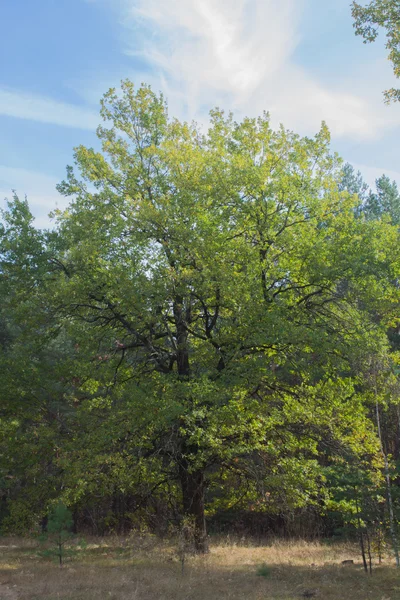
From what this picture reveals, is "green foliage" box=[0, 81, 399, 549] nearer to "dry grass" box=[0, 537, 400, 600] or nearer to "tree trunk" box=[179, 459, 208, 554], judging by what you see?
"tree trunk" box=[179, 459, 208, 554]

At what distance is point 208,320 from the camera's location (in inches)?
568

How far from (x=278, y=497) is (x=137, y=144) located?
11.3 metres

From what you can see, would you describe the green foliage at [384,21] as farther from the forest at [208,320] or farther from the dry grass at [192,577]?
the dry grass at [192,577]

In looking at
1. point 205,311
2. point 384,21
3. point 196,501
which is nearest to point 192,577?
point 196,501

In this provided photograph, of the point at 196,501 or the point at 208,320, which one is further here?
the point at 208,320

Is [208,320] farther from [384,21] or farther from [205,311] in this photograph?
[384,21]

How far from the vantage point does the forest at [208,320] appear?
1146cm

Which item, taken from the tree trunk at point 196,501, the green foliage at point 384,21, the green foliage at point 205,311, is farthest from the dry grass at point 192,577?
the green foliage at point 384,21

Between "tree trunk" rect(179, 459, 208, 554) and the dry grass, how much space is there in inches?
17.1

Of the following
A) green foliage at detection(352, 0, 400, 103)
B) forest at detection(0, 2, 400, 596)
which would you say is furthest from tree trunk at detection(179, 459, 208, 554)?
green foliage at detection(352, 0, 400, 103)

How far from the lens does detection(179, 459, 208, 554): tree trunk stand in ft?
42.7

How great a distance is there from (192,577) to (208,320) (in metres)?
6.85

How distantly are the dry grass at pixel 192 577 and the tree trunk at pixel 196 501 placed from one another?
1.42ft

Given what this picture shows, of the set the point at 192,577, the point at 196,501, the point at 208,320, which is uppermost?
the point at 208,320
